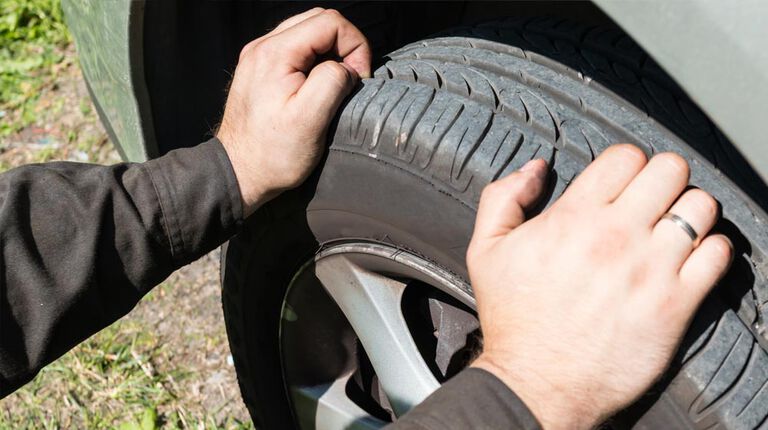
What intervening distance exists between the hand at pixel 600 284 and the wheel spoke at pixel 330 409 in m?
0.60

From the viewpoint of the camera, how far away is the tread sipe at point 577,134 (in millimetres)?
1129

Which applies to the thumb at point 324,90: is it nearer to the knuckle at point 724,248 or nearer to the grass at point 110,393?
the knuckle at point 724,248

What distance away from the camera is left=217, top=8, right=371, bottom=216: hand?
4.65 ft

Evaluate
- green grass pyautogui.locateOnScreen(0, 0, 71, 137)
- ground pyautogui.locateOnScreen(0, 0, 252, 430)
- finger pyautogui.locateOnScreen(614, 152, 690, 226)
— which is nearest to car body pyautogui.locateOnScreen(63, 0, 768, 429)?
finger pyautogui.locateOnScreen(614, 152, 690, 226)

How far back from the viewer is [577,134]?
127 centimetres

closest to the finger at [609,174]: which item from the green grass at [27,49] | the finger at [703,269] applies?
the finger at [703,269]

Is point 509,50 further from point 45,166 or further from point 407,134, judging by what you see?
point 45,166

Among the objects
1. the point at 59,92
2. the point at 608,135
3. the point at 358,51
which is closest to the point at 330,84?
the point at 358,51

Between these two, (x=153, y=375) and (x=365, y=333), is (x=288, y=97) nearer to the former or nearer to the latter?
(x=365, y=333)

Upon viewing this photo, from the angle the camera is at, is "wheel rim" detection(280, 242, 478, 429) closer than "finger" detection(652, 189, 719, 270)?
No

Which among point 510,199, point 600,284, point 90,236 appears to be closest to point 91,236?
point 90,236

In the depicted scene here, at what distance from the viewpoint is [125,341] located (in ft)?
8.19

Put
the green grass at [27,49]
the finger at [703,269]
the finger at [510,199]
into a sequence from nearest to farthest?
the finger at [703,269] → the finger at [510,199] → the green grass at [27,49]

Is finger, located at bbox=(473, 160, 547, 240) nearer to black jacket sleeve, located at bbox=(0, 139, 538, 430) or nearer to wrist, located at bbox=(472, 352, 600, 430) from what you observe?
wrist, located at bbox=(472, 352, 600, 430)
